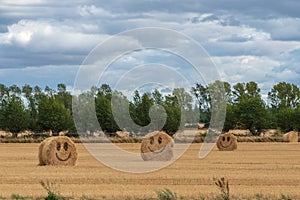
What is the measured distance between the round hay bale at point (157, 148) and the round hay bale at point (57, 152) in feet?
17.3

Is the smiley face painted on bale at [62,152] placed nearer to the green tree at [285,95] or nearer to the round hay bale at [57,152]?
the round hay bale at [57,152]

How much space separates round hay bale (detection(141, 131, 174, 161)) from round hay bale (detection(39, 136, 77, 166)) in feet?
17.3

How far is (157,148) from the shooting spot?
42812 mm

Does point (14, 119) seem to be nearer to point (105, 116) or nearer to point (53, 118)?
point (53, 118)

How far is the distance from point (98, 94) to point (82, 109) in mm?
23699

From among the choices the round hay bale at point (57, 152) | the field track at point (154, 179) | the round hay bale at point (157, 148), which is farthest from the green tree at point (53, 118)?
the round hay bale at point (57, 152)

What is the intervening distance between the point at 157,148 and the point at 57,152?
7.53 m

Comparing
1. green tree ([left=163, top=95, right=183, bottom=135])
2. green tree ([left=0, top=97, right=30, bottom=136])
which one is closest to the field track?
green tree ([left=163, top=95, right=183, bottom=135])

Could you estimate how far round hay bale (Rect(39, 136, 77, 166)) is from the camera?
3722cm

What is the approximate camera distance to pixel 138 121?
97.4 meters

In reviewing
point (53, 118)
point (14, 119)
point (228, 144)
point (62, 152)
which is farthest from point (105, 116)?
point (62, 152)

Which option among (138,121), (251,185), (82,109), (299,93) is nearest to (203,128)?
(138,121)

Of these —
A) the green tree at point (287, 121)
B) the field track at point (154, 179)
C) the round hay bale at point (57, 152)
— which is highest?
the green tree at point (287, 121)

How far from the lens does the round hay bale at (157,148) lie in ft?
136
